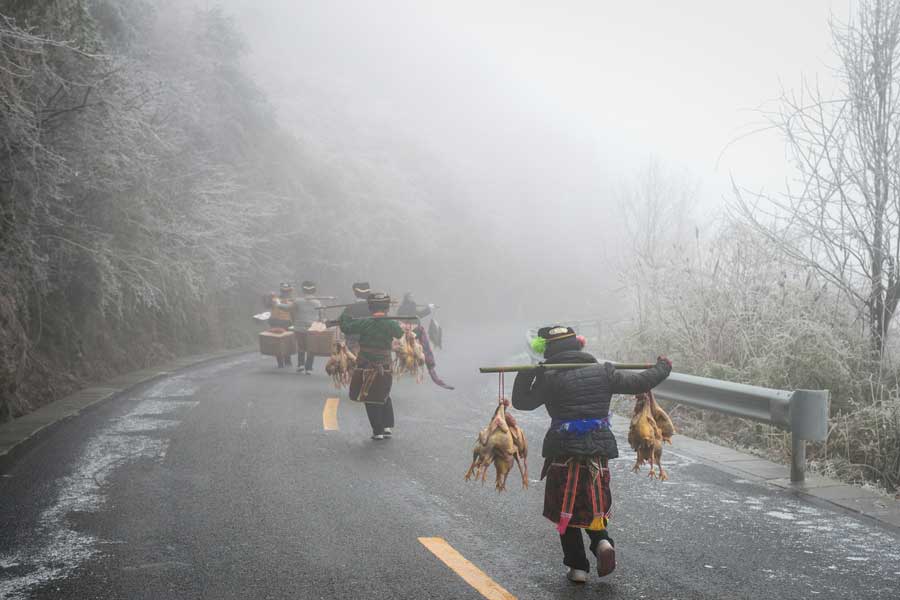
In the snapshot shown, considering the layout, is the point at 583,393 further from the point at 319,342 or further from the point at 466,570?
the point at 319,342

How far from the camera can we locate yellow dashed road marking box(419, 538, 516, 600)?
453 cm

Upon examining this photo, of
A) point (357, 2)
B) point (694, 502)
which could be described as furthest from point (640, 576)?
point (357, 2)

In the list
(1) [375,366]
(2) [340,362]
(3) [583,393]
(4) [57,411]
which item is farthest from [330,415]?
(3) [583,393]

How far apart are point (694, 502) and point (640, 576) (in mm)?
1951

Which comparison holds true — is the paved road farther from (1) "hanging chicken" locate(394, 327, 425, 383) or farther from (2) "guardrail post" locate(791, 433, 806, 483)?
(1) "hanging chicken" locate(394, 327, 425, 383)

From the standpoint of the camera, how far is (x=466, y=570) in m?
4.91

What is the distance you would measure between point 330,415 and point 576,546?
6.61 meters

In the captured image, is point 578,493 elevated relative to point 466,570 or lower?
elevated

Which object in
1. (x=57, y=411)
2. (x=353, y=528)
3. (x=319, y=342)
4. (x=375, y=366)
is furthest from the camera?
(x=319, y=342)

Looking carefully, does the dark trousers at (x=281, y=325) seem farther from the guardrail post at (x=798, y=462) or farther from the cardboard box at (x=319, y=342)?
the guardrail post at (x=798, y=462)

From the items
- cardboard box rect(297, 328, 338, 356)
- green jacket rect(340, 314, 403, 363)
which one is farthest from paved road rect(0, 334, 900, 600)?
cardboard box rect(297, 328, 338, 356)

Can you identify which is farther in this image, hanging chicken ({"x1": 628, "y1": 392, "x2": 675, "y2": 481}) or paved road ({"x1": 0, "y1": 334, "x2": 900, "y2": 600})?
hanging chicken ({"x1": 628, "y1": 392, "x2": 675, "y2": 481})

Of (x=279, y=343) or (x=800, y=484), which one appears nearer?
(x=800, y=484)

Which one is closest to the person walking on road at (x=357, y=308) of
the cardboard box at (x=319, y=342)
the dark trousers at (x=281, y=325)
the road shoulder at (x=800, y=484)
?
the cardboard box at (x=319, y=342)
